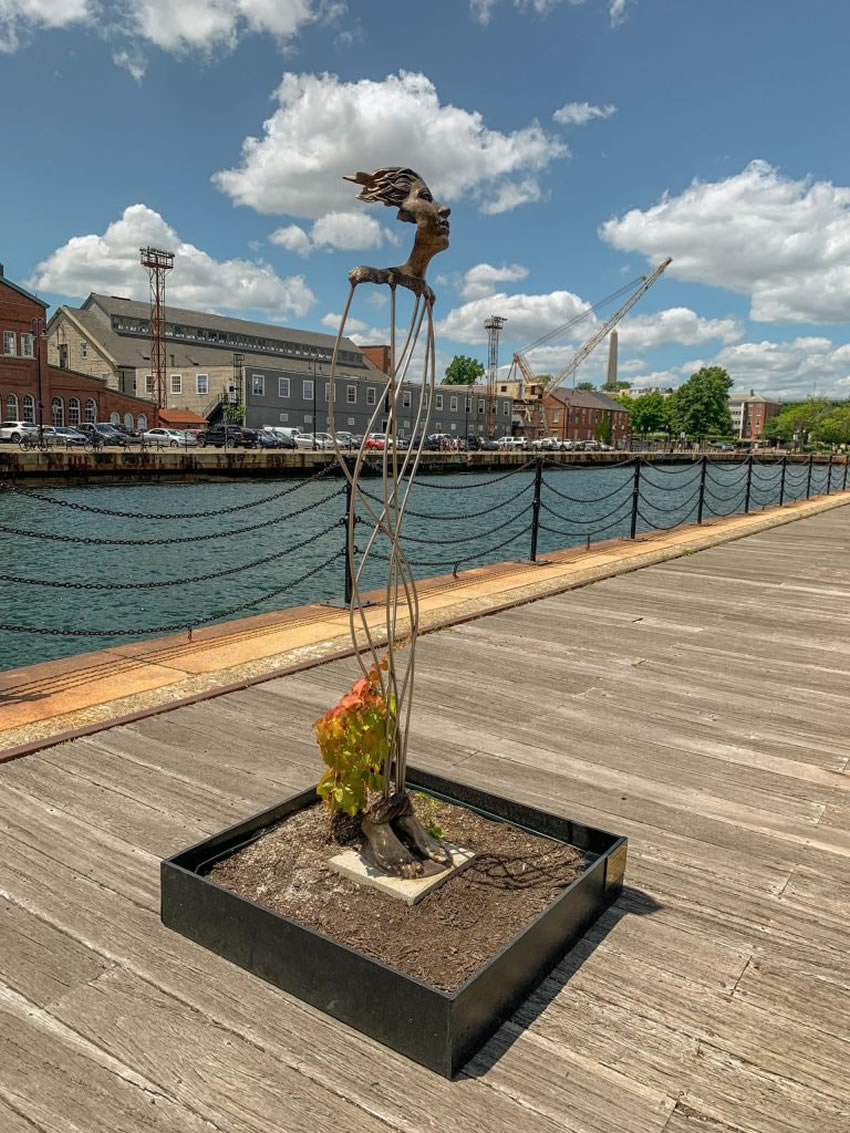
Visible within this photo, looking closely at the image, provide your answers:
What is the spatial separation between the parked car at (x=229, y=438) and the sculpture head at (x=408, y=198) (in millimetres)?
48862

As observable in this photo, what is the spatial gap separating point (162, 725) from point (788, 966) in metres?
3.04

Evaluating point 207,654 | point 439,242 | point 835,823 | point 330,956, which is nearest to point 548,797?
point 835,823

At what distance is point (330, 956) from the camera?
84.4 inches

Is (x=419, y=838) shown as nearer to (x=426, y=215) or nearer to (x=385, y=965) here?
(x=385, y=965)

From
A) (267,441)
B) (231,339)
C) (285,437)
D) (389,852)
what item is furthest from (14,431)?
(231,339)

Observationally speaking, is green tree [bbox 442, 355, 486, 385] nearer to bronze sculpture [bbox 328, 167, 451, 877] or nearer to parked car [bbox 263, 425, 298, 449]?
parked car [bbox 263, 425, 298, 449]

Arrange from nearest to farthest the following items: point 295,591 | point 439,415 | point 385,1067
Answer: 1. point 385,1067
2. point 295,591
3. point 439,415

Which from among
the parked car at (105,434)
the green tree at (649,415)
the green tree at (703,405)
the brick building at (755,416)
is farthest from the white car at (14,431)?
the brick building at (755,416)

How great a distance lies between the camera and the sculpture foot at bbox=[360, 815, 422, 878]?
2577 millimetres

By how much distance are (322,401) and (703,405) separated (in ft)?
239

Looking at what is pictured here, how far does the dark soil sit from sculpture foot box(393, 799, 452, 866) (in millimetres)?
90

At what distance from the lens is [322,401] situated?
75.1 meters

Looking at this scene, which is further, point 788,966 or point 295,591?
point 295,591

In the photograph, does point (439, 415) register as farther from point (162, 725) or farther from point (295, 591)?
point (162, 725)
